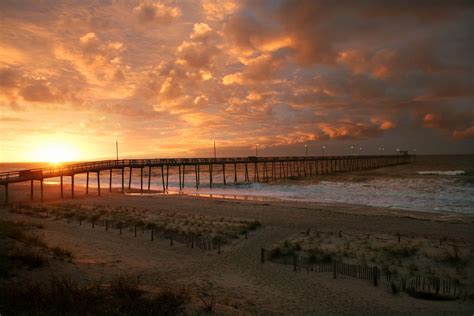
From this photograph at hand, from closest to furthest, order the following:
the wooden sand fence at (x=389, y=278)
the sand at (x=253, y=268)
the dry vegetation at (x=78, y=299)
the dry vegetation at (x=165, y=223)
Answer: the dry vegetation at (x=78, y=299)
the sand at (x=253, y=268)
the wooden sand fence at (x=389, y=278)
the dry vegetation at (x=165, y=223)

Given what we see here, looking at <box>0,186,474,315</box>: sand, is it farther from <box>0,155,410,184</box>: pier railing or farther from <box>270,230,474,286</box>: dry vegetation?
<box>0,155,410,184</box>: pier railing

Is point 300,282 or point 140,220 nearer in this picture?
point 300,282

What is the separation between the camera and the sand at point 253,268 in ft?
34.0

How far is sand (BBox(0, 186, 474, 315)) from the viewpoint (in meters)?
10.4

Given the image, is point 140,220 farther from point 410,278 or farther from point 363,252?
point 410,278

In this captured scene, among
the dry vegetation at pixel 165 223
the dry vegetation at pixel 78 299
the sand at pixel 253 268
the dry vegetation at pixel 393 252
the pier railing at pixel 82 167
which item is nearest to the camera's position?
the dry vegetation at pixel 78 299

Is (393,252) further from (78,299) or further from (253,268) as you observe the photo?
(78,299)

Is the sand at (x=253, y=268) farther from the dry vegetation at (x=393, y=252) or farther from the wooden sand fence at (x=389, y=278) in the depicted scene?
the dry vegetation at (x=393, y=252)

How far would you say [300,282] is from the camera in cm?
1244

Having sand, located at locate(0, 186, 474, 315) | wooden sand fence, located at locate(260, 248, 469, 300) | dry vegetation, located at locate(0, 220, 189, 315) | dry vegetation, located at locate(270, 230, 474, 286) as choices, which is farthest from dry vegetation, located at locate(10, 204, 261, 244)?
dry vegetation, located at locate(0, 220, 189, 315)

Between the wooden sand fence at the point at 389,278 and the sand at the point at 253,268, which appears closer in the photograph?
the sand at the point at 253,268

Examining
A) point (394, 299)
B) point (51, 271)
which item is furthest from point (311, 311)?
point (51, 271)

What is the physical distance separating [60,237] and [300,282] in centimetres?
1289

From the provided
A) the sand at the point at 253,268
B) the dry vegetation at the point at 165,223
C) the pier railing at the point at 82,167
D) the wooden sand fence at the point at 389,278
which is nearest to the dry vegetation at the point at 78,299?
the sand at the point at 253,268
